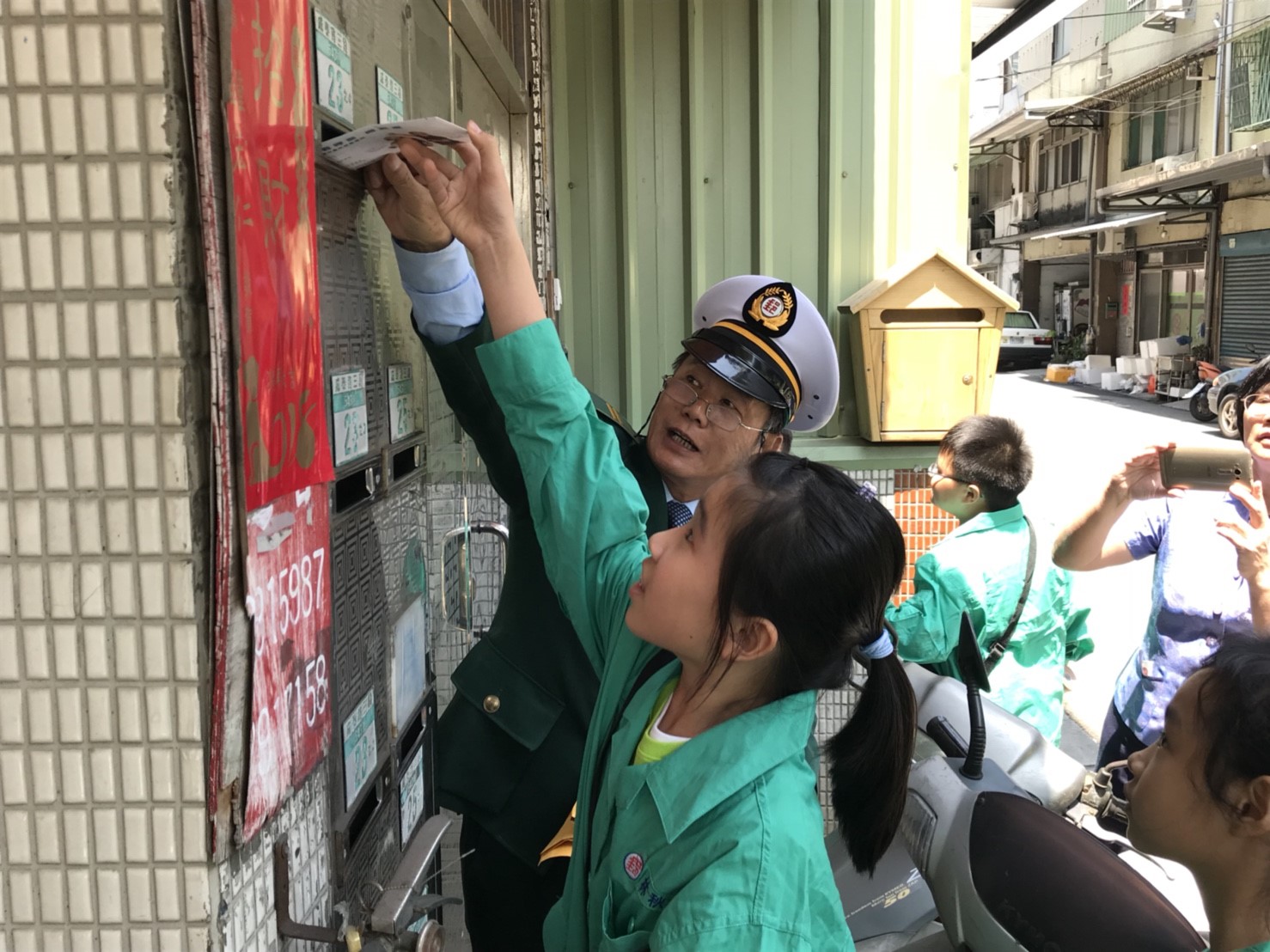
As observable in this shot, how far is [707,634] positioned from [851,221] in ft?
9.55

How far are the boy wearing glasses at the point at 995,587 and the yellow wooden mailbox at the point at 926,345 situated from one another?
699 millimetres

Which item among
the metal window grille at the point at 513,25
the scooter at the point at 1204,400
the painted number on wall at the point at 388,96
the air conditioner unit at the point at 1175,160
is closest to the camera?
the painted number on wall at the point at 388,96

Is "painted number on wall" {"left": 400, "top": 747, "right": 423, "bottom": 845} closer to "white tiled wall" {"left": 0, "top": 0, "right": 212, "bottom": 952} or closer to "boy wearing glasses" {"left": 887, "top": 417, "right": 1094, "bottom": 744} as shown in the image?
"white tiled wall" {"left": 0, "top": 0, "right": 212, "bottom": 952}

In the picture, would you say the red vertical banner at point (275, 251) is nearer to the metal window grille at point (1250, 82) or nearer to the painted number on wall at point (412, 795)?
the painted number on wall at point (412, 795)

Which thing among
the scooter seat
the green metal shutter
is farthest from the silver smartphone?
the green metal shutter

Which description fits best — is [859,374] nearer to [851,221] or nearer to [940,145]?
[851,221]

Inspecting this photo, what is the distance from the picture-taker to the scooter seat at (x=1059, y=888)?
1708 millimetres

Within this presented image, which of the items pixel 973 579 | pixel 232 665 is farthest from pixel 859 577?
pixel 973 579

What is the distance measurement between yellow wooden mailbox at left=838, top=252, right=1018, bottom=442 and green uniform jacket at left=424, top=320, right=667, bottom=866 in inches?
89.3

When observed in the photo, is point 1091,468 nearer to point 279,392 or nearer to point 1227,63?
point 1227,63

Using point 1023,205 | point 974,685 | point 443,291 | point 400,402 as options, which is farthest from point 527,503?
point 1023,205

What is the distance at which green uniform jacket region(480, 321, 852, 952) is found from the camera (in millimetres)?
1072

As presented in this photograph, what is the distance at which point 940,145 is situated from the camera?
3742 millimetres

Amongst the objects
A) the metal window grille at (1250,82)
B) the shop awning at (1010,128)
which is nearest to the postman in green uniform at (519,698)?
the metal window grille at (1250,82)
